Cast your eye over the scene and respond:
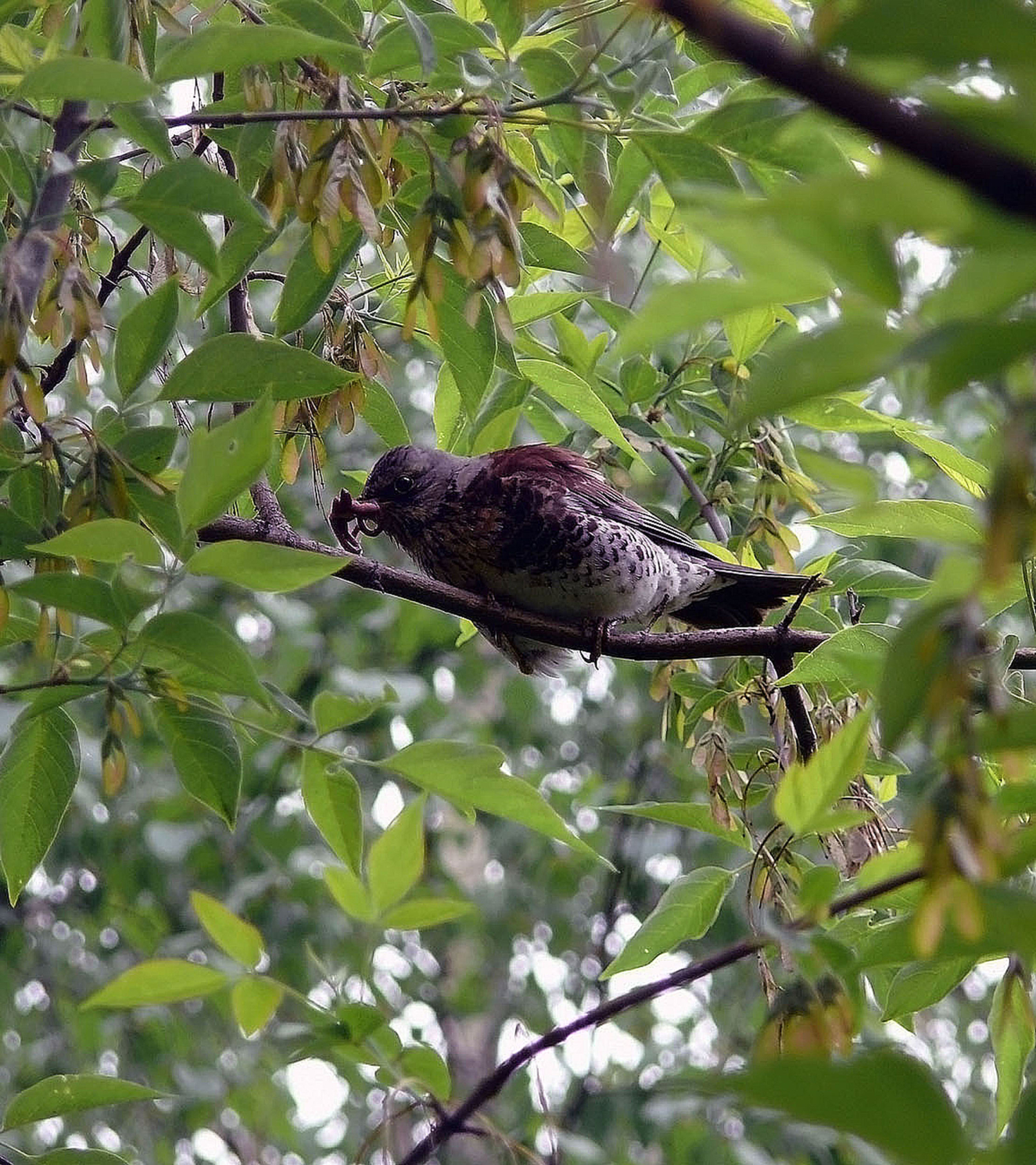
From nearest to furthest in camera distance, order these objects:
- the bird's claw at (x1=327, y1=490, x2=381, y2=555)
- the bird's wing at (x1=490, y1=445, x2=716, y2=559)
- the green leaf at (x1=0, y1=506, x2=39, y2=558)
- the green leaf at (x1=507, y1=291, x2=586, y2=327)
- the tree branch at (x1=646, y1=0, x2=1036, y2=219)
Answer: the tree branch at (x1=646, y1=0, x2=1036, y2=219) → the green leaf at (x1=0, y1=506, x2=39, y2=558) → the green leaf at (x1=507, y1=291, x2=586, y2=327) → the bird's claw at (x1=327, y1=490, x2=381, y2=555) → the bird's wing at (x1=490, y1=445, x2=716, y2=559)

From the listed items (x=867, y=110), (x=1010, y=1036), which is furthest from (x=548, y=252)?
(x=867, y=110)

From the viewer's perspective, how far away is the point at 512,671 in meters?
8.26

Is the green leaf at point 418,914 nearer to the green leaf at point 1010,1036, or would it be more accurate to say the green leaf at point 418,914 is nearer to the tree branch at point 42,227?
the green leaf at point 1010,1036

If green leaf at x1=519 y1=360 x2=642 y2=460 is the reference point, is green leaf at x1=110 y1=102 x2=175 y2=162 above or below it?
above

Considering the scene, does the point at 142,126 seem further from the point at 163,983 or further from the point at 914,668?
the point at 914,668

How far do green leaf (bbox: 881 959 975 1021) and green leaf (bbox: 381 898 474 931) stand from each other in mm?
792

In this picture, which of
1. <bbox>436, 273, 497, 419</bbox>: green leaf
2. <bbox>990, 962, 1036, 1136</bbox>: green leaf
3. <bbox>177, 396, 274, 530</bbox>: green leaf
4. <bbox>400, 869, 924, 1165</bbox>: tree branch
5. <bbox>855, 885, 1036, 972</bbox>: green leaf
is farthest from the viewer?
<bbox>436, 273, 497, 419</bbox>: green leaf

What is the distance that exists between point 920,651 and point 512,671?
7429 mm

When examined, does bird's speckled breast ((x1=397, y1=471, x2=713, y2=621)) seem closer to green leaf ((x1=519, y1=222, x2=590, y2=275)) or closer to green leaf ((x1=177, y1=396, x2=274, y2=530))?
green leaf ((x1=519, y1=222, x2=590, y2=275))

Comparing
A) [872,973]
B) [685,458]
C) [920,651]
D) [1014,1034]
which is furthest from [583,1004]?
[920,651]

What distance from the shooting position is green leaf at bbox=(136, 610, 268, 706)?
4.93ft

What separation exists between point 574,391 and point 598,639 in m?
0.50

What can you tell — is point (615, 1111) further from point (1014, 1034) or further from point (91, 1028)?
point (1014, 1034)

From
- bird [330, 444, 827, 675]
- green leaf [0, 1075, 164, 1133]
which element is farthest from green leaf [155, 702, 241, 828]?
bird [330, 444, 827, 675]
